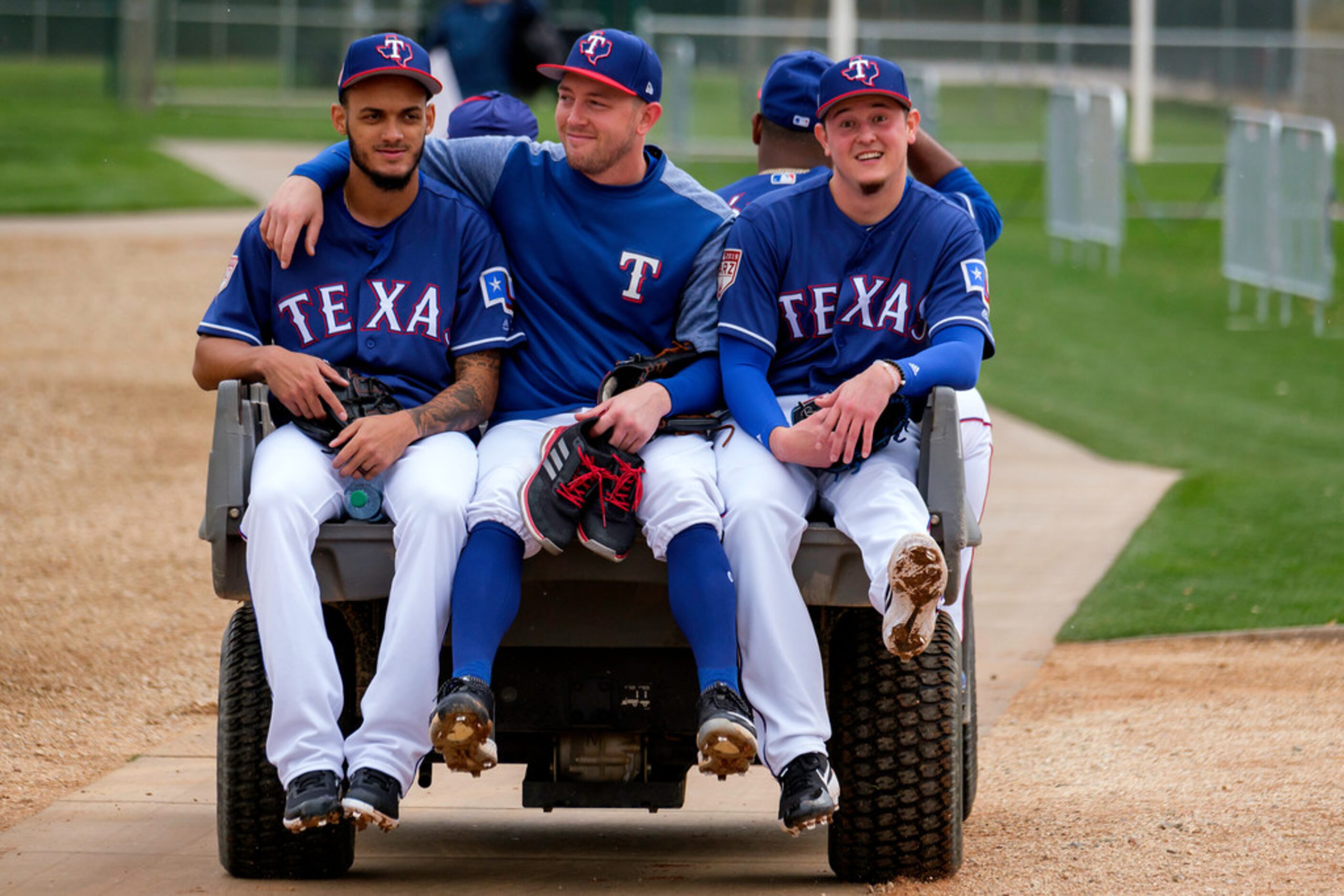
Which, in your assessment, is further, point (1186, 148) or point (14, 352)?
point (1186, 148)

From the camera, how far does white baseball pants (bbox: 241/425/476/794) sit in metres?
3.95

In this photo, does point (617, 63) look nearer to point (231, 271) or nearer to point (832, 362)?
point (832, 362)

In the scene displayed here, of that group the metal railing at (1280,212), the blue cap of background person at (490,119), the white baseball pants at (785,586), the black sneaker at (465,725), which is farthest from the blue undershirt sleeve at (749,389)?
the metal railing at (1280,212)

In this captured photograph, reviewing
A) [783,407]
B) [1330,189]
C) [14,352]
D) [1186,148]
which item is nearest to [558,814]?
[783,407]

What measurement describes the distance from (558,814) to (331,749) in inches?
65.0

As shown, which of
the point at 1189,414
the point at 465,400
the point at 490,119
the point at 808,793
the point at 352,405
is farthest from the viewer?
the point at 1189,414

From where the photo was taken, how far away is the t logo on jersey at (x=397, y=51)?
453 centimetres

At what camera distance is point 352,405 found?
14.2 feet

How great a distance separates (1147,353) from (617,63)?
10.4 metres

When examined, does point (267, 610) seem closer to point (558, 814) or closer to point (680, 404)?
point (680, 404)

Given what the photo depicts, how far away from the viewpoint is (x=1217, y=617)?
7.43 metres

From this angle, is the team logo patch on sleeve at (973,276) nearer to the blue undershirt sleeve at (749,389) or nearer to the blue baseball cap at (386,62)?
the blue undershirt sleeve at (749,389)

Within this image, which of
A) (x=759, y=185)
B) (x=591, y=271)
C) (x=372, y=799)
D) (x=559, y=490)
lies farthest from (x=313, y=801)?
(x=759, y=185)

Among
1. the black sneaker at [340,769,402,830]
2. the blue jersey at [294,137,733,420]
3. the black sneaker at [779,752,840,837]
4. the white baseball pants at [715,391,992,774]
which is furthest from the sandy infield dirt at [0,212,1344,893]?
the blue jersey at [294,137,733,420]
